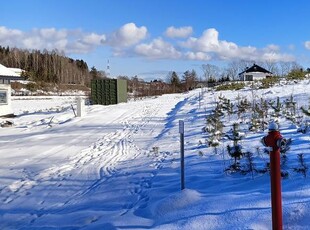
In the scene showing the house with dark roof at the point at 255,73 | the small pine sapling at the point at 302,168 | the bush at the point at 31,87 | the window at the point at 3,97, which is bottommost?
the small pine sapling at the point at 302,168

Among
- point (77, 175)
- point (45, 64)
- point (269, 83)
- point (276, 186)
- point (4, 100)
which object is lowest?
point (77, 175)

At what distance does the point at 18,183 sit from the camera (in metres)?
7.07

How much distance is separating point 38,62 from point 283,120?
9377cm

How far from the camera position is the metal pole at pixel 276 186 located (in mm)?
2922

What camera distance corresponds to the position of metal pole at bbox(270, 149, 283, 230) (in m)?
2.92

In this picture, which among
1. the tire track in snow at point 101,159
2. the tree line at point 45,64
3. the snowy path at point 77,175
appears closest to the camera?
the snowy path at point 77,175

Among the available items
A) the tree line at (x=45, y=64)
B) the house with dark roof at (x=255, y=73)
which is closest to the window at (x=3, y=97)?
the house with dark roof at (x=255, y=73)

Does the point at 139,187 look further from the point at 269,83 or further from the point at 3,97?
the point at 3,97

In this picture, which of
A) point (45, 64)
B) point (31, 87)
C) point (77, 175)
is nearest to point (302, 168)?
point (77, 175)

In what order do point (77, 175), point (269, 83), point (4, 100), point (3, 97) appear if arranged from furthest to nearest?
point (4, 100) → point (3, 97) → point (269, 83) → point (77, 175)

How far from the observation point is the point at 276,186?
2955 mm

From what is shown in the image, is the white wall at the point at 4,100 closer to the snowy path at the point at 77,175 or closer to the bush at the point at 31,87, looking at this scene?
the snowy path at the point at 77,175

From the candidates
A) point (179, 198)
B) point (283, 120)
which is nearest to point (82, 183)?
point (179, 198)

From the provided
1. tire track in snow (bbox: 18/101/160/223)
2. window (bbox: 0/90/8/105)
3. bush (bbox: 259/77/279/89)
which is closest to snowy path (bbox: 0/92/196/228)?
tire track in snow (bbox: 18/101/160/223)
